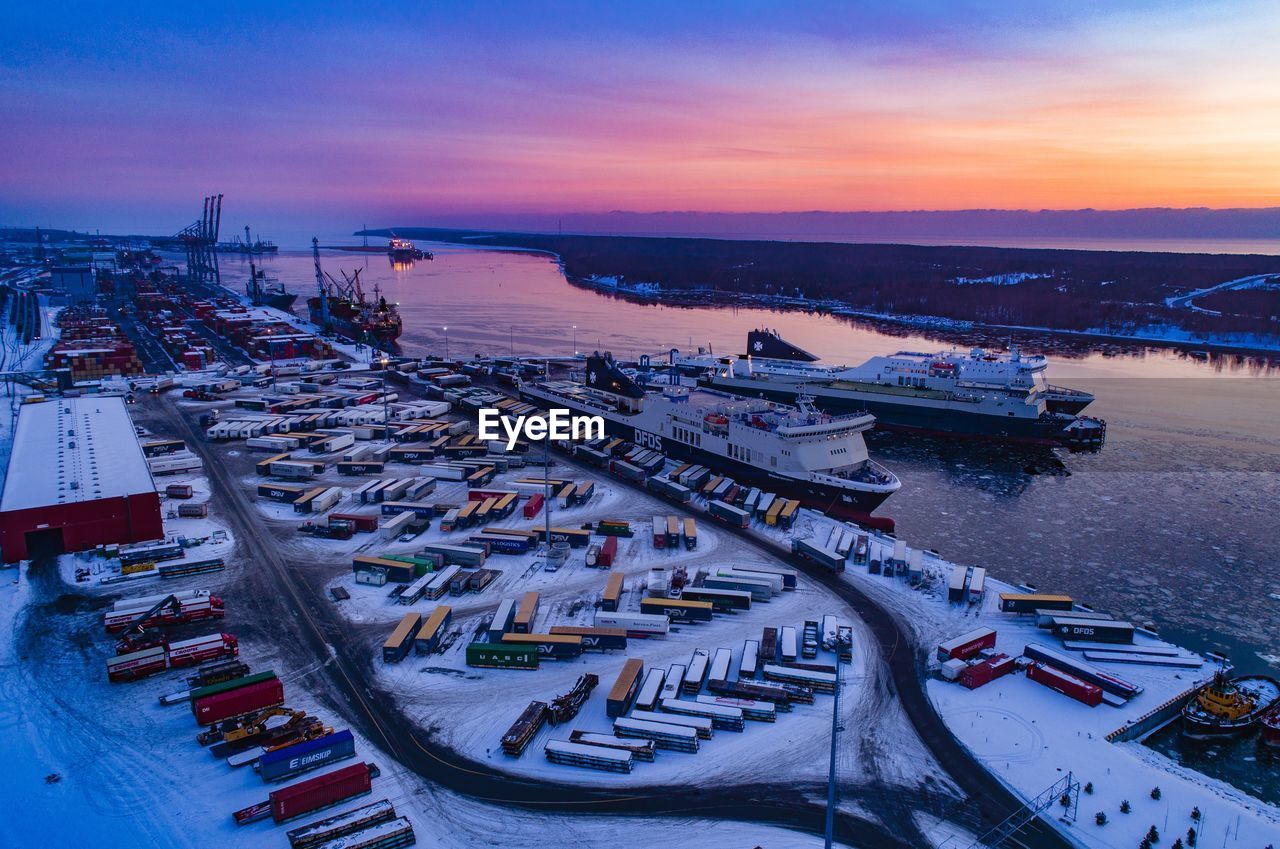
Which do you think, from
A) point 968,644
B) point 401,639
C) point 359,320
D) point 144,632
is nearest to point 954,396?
point 968,644

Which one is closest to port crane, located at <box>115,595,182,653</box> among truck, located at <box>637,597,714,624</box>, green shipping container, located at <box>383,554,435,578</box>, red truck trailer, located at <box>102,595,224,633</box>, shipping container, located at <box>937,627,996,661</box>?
red truck trailer, located at <box>102,595,224,633</box>

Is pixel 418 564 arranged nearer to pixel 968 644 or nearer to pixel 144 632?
pixel 144 632

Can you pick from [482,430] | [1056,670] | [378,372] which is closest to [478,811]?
[1056,670]

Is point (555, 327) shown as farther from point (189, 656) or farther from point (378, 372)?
point (189, 656)

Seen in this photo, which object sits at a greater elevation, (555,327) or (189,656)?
(555,327)

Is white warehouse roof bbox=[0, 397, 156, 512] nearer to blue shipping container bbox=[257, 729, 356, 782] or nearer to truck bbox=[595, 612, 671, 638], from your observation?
blue shipping container bbox=[257, 729, 356, 782]
